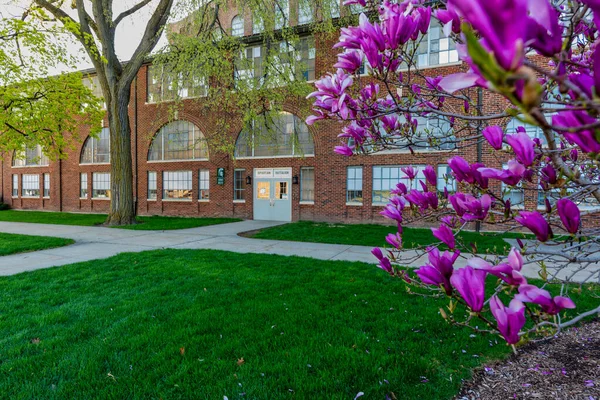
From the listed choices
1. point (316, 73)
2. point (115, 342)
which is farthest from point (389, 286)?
point (316, 73)

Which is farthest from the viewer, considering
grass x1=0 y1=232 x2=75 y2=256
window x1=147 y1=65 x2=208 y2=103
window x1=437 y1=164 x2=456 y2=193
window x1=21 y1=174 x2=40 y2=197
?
window x1=21 y1=174 x2=40 y2=197

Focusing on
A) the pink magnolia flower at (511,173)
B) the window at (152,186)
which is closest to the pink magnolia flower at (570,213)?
the pink magnolia flower at (511,173)

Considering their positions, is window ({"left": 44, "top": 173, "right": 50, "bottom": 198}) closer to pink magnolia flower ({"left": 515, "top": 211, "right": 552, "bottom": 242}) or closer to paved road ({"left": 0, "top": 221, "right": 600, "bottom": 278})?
paved road ({"left": 0, "top": 221, "right": 600, "bottom": 278})

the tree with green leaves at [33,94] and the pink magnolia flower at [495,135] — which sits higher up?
the tree with green leaves at [33,94]

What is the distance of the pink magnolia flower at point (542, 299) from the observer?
0.85 meters

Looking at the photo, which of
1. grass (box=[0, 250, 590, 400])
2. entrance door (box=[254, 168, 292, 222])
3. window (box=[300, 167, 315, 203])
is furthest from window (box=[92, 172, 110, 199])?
grass (box=[0, 250, 590, 400])

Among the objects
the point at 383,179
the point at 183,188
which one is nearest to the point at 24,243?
the point at 183,188

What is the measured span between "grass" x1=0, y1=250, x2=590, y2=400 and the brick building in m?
8.67

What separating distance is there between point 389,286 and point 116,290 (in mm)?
3975

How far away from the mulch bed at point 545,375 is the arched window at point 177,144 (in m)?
17.9

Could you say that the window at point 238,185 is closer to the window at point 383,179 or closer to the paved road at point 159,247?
the paved road at point 159,247

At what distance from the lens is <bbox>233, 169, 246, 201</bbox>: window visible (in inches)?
723

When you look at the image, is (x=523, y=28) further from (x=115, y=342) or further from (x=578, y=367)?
(x=115, y=342)

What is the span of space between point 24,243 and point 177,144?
39.1ft
